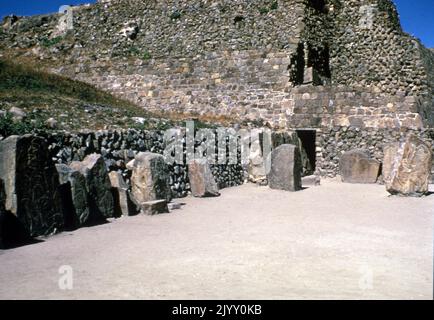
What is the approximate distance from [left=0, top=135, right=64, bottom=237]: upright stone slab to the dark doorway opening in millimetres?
10833

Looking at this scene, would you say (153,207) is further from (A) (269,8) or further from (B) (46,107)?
(A) (269,8)

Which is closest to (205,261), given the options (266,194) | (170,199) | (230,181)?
(170,199)

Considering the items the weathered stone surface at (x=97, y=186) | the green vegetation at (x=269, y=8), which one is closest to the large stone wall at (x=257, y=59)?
the green vegetation at (x=269, y=8)

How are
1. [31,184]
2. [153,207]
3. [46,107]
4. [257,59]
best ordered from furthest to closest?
[257,59]
[46,107]
[153,207]
[31,184]

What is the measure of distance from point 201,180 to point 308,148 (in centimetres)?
694

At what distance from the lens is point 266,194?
11.8 metres

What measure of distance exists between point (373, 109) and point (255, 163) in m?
4.99

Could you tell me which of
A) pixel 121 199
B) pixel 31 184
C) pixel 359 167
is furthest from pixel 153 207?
pixel 359 167

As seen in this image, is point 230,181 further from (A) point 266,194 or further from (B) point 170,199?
(B) point 170,199

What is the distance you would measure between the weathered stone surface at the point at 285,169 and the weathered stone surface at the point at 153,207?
432 cm

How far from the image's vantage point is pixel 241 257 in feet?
18.6

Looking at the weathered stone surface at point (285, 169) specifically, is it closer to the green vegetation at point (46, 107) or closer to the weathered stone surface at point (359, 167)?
the weathered stone surface at point (359, 167)

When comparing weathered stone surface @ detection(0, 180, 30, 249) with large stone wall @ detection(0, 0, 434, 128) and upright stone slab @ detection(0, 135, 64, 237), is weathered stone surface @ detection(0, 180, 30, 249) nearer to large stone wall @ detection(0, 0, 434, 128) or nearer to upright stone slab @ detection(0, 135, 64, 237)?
upright stone slab @ detection(0, 135, 64, 237)

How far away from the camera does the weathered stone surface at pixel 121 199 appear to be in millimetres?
8703
